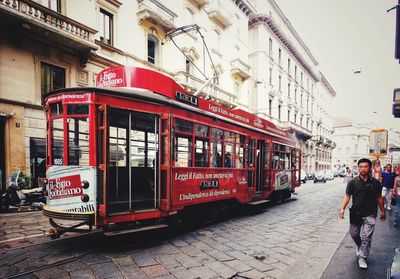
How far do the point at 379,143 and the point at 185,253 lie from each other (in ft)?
31.9

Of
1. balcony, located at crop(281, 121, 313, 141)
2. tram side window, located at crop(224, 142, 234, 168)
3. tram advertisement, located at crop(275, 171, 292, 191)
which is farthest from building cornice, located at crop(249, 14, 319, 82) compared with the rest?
tram side window, located at crop(224, 142, 234, 168)

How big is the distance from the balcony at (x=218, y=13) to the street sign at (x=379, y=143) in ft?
48.0

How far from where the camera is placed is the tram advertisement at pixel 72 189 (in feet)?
13.6

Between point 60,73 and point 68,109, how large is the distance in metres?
7.72

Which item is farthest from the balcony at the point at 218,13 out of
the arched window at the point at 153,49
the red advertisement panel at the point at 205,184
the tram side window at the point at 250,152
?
the red advertisement panel at the point at 205,184

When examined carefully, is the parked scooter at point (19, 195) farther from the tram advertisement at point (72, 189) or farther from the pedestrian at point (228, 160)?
the pedestrian at point (228, 160)

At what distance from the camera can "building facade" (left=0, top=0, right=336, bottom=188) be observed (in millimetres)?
8977

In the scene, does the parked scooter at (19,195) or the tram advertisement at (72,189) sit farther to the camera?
the parked scooter at (19,195)

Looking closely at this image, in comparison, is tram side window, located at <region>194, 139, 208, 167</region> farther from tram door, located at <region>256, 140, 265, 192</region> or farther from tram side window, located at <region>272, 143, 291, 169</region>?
tram side window, located at <region>272, 143, 291, 169</region>

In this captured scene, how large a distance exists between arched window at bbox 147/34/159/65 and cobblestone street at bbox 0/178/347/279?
11324 millimetres

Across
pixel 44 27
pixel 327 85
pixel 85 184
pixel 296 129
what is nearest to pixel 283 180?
pixel 85 184

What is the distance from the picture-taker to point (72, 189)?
423 cm

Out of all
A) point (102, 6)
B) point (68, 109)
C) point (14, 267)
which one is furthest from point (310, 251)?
point (102, 6)

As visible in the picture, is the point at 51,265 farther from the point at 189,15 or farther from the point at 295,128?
the point at 295,128
